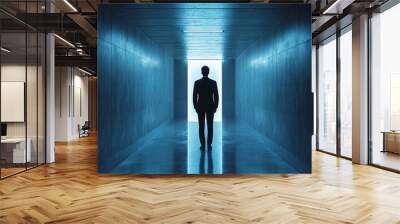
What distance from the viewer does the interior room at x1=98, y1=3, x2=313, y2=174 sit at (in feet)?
22.3

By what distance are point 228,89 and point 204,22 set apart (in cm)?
1274

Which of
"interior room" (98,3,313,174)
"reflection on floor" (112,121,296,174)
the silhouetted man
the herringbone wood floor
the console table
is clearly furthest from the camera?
the silhouetted man

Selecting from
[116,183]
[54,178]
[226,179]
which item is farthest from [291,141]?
[54,178]

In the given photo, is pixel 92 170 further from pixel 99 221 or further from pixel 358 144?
pixel 358 144

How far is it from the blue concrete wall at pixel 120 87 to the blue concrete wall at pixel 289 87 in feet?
10.1

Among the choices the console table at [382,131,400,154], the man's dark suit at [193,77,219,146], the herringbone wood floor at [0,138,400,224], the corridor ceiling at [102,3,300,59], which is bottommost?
the herringbone wood floor at [0,138,400,224]

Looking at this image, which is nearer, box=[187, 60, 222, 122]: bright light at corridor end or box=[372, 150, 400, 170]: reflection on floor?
box=[372, 150, 400, 170]: reflection on floor

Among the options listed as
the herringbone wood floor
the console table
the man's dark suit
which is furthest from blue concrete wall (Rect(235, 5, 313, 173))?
the console table

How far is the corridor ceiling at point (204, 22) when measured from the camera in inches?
279

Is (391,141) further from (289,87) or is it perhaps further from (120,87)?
(120,87)

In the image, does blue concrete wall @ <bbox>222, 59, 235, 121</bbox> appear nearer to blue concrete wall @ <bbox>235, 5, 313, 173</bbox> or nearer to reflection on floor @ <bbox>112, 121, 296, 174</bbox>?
blue concrete wall @ <bbox>235, 5, 313, 173</bbox>

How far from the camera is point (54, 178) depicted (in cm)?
685

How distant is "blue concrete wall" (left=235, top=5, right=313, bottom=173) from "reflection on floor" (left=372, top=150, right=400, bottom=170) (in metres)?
1.99

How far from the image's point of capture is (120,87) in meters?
7.95
